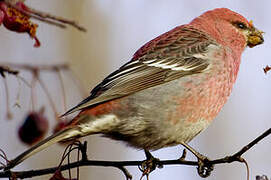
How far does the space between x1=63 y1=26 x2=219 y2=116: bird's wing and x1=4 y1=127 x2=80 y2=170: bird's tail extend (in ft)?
1.08

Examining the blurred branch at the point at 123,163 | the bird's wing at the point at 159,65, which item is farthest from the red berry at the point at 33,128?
the blurred branch at the point at 123,163

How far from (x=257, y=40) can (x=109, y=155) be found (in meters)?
3.98

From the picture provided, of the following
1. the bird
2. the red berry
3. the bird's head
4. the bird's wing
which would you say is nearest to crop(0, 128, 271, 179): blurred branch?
the bird

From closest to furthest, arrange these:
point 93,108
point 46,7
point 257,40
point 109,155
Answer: point 93,108 → point 257,40 → point 109,155 → point 46,7

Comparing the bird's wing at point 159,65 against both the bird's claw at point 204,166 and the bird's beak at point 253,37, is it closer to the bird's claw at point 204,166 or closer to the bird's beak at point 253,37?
the bird's beak at point 253,37

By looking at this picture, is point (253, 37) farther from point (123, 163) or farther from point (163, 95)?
point (123, 163)

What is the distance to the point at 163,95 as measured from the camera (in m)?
4.19

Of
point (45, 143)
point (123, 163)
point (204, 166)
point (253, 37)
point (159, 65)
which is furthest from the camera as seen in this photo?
point (253, 37)

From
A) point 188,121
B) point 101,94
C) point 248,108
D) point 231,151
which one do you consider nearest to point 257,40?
point 188,121

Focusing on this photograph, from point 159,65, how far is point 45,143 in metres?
1.51

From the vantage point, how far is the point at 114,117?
3953 mm

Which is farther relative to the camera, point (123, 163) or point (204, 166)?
point (204, 166)

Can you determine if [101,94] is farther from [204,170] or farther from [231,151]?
[231,151]

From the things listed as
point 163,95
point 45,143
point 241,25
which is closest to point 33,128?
point 45,143
